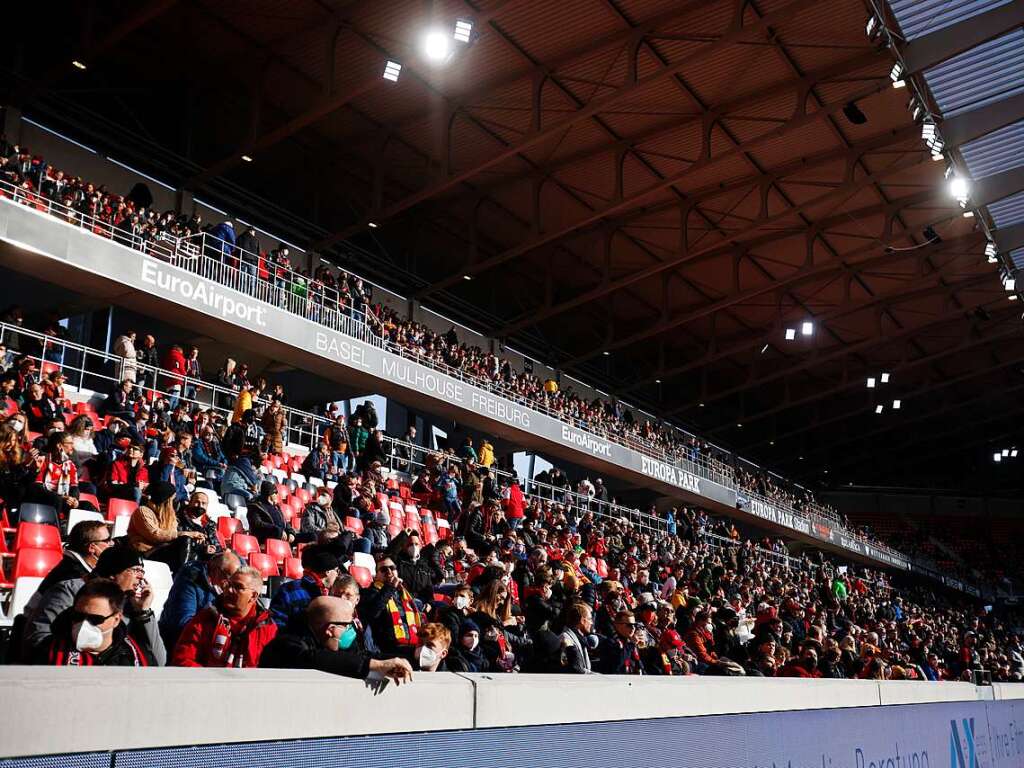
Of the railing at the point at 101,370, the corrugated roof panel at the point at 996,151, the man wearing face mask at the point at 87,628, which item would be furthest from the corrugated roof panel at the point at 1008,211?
the man wearing face mask at the point at 87,628

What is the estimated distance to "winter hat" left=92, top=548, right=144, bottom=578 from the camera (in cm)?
387

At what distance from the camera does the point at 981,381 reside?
37625mm

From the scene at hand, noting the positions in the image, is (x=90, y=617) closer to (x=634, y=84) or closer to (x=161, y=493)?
(x=161, y=493)

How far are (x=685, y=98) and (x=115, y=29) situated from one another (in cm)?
1033

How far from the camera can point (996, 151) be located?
21.2m

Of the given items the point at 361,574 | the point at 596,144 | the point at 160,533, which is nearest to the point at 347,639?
the point at 160,533

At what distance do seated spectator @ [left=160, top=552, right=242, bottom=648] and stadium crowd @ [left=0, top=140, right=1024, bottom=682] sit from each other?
0.01 m

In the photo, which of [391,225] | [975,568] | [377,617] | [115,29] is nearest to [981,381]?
[975,568]

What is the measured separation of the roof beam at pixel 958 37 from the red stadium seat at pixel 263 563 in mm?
14035

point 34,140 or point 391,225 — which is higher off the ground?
point 391,225

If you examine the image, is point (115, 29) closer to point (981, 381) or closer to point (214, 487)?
point (214, 487)

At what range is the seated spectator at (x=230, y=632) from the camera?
390 centimetres

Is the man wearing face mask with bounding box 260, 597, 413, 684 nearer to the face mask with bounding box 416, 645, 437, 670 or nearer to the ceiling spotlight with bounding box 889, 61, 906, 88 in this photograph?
the face mask with bounding box 416, 645, 437, 670

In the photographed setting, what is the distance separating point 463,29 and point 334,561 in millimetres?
10997
